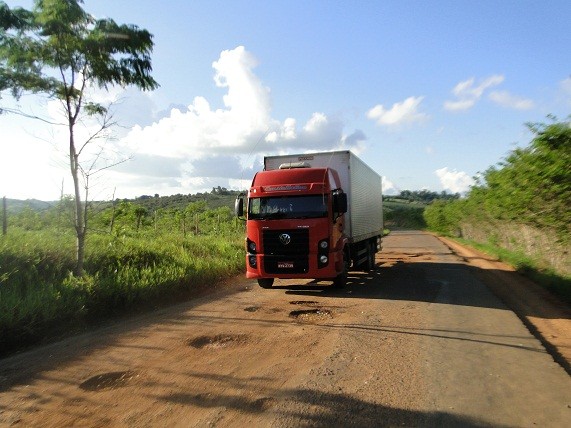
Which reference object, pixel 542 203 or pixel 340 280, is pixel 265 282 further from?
pixel 542 203

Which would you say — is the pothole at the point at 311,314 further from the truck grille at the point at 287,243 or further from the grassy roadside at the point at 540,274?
the grassy roadside at the point at 540,274

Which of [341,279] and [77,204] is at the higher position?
[77,204]

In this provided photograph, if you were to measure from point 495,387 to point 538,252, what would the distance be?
14.5 metres

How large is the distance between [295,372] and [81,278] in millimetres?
5420

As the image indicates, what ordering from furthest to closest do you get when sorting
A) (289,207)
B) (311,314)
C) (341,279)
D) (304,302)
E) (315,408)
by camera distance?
(341,279)
(289,207)
(304,302)
(311,314)
(315,408)

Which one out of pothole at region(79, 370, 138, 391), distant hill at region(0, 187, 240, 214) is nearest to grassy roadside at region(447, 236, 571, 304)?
pothole at region(79, 370, 138, 391)

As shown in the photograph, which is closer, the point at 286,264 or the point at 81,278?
the point at 81,278

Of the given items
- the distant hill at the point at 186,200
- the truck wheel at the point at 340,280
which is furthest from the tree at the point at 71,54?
the distant hill at the point at 186,200

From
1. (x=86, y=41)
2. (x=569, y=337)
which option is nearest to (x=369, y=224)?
(x=569, y=337)

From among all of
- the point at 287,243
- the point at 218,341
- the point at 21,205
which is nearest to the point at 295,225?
the point at 287,243

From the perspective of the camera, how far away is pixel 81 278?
29.7ft

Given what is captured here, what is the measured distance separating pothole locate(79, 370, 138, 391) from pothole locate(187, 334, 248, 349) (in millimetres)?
1282

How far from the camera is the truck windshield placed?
1116 centimetres

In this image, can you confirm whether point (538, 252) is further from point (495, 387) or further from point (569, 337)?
point (495, 387)
